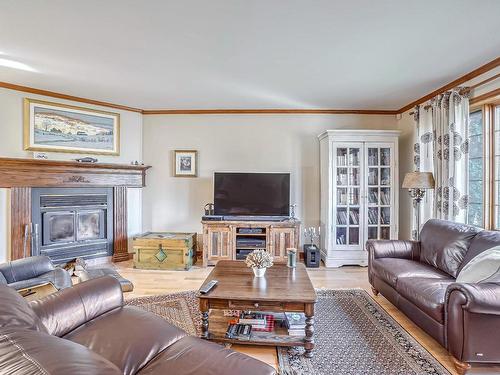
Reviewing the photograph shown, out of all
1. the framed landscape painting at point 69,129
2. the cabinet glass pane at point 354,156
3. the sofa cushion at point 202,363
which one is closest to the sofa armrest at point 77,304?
the sofa cushion at point 202,363

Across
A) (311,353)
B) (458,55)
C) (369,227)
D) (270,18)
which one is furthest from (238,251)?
(458,55)

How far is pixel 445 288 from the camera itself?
2.31m

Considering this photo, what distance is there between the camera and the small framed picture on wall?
5066 mm

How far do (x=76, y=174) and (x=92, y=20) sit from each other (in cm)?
271

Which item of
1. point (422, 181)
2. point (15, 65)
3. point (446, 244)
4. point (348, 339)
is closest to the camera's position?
point (348, 339)

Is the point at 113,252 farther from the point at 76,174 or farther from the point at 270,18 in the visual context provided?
the point at 270,18

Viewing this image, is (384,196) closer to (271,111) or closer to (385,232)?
(385,232)

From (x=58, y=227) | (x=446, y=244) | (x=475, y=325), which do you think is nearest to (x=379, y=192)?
(x=446, y=244)

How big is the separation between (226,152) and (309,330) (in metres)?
3.46

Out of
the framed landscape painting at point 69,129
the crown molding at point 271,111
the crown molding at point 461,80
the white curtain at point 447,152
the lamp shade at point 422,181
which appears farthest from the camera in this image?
the crown molding at point 271,111

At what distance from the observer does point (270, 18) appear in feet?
7.47

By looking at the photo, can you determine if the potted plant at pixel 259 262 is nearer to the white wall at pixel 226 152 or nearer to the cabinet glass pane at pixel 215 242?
the cabinet glass pane at pixel 215 242

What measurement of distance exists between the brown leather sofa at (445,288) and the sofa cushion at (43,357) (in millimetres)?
2129

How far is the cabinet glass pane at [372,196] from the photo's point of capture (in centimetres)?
460
